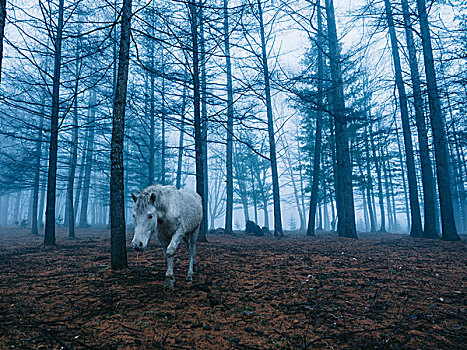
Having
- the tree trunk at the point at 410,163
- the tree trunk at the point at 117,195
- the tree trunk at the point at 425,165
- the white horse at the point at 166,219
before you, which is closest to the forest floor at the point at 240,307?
the tree trunk at the point at 117,195

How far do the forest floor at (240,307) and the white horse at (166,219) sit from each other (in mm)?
793

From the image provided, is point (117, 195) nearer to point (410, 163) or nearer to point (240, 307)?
point (240, 307)

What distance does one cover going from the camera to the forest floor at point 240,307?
282cm

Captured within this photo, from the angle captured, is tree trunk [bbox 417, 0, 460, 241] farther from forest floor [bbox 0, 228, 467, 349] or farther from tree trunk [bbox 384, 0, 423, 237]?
forest floor [bbox 0, 228, 467, 349]

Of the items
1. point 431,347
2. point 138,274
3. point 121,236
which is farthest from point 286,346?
point 121,236

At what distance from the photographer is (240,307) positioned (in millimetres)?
3842

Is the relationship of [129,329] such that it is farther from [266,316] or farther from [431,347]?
[431,347]

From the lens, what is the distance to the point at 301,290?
4.61 metres

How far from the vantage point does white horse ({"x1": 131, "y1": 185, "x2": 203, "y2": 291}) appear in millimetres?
4324

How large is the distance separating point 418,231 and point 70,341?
1931 centimetres

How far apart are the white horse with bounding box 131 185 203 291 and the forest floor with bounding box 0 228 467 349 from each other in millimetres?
793

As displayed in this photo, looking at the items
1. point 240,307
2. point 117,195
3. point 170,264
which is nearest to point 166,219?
point 170,264

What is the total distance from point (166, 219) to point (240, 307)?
2.15 m

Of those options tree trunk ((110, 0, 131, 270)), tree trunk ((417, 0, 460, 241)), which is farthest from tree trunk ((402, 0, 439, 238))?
tree trunk ((110, 0, 131, 270))
